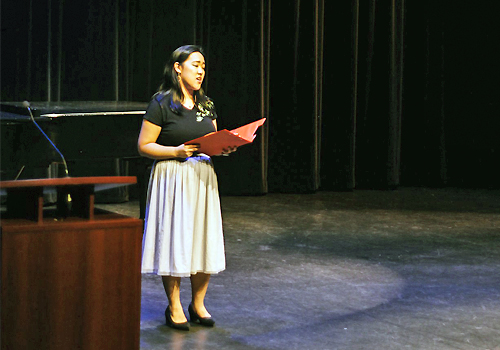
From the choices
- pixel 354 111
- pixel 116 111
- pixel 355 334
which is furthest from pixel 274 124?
pixel 355 334

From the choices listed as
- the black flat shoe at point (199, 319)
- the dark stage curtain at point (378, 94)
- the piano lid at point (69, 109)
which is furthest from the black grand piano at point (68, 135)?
the dark stage curtain at point (378, 94)

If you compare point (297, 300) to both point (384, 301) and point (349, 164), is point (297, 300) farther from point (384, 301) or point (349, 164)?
point (349, 164)

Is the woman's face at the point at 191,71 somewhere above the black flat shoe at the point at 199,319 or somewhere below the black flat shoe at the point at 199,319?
above

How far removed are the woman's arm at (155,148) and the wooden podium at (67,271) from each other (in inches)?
32.5

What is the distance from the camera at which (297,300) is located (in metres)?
4.04

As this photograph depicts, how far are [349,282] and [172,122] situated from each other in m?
1.61

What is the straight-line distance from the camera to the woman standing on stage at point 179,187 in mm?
3324

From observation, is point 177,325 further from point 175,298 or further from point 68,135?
point 68,135

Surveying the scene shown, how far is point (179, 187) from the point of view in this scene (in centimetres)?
333

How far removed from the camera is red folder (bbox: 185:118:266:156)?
3033 mm

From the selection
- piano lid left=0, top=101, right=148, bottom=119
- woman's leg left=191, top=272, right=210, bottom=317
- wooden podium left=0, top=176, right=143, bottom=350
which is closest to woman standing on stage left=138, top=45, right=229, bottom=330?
woman's leg left=191, top=272, right=210, bottom=317

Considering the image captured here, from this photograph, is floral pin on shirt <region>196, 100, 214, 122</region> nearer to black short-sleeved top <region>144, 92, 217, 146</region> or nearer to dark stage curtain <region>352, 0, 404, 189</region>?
black short-sleeved top <region>144, 92, 217, 146</region>

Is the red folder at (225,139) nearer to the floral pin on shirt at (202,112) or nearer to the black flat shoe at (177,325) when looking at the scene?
the floral pin on shirt at (202,112)

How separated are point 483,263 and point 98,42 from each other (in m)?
4.13
